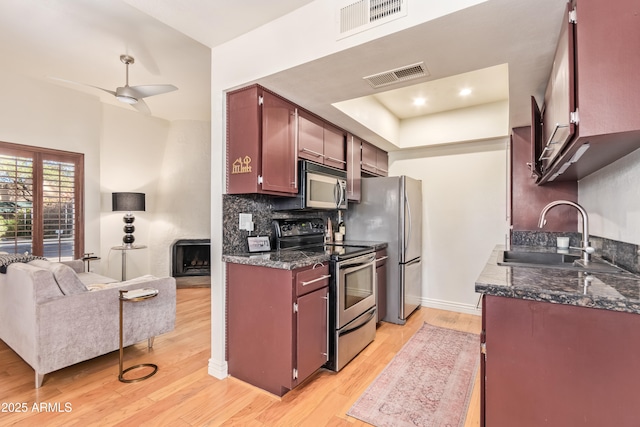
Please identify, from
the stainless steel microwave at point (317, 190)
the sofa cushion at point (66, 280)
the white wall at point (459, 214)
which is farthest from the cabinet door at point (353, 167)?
the sofa cushion at point (66, 280)

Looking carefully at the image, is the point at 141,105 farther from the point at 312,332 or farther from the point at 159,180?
the point at 312,332

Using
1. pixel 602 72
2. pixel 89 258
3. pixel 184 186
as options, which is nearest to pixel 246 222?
pixel 602 72

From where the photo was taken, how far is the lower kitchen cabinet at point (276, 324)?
6.86 ft

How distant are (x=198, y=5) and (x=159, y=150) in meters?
3.81

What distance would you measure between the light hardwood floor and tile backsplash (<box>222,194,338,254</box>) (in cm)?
101

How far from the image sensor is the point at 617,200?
176 centimetres

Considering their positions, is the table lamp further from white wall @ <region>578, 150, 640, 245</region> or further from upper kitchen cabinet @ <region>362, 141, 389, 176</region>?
white wall @ <region>578, 150, 640, 245</region>

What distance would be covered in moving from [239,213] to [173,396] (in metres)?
1.36

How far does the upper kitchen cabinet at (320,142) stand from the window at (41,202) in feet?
11.2

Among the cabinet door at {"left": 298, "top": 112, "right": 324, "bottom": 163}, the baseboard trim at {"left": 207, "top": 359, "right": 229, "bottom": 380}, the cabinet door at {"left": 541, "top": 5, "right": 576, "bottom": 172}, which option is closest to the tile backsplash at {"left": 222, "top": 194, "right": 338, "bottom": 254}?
the cabinet door at {"left": 298, "top": 112, "right": 324, "bottom": 163}

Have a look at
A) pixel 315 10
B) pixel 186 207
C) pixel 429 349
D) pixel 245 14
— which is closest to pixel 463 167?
pixel 429 349

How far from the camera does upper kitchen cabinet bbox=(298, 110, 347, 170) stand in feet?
9.13

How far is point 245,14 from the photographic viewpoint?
205 cm

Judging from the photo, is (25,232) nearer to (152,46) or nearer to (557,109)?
(152,46)
